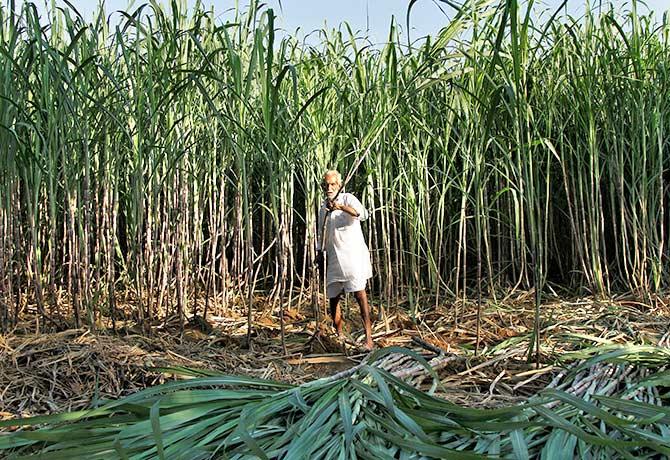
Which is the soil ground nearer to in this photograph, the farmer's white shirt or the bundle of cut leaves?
the bundle of cut leaves

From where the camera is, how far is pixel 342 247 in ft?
10.6

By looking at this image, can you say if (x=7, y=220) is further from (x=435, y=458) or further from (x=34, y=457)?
(x=435, y=458)

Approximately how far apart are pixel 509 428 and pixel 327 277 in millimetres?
1913

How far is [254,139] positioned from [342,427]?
2250mm

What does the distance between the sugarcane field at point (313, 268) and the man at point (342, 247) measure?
11 mm

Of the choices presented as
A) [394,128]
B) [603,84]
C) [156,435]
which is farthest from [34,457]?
[603,84]

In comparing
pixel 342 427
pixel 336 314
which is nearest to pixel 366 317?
pixel 336 314

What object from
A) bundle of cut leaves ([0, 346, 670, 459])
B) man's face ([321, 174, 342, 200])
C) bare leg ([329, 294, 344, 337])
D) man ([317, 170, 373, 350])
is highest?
man's face ([321, 174, 342, 200])

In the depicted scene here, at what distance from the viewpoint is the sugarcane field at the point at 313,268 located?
1536 mm

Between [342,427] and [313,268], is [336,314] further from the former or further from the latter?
[342,427]

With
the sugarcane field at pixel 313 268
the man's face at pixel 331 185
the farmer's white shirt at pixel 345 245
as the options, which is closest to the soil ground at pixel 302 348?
the sugarcane field at pixel 313 268

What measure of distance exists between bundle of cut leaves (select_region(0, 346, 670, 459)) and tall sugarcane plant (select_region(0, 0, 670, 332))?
95cm

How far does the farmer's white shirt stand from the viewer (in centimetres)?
319

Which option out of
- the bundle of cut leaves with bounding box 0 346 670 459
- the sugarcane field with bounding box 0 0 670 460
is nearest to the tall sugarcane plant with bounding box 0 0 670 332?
the sugarcane field with bounding box 0 0 670 460
